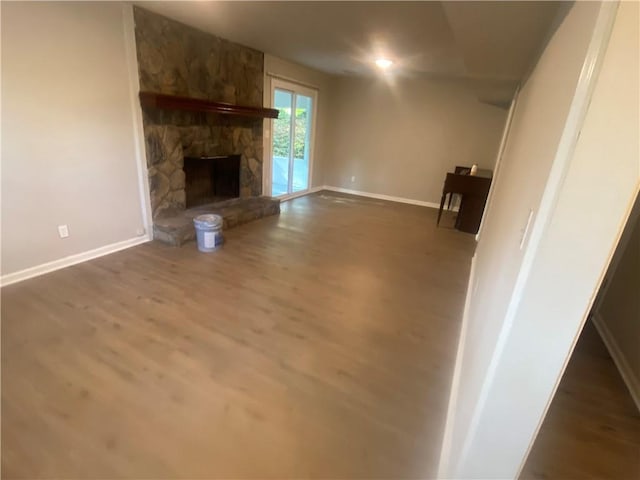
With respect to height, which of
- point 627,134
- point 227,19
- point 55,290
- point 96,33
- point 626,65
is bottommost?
point 55,290

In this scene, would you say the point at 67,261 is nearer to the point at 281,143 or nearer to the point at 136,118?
the point at 136,118

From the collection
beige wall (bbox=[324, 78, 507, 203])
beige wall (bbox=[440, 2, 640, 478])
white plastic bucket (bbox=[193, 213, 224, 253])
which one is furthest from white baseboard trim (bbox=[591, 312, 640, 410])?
beige wall (bbox=[324, 78, 507, 203])

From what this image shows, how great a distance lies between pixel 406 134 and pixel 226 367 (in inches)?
214

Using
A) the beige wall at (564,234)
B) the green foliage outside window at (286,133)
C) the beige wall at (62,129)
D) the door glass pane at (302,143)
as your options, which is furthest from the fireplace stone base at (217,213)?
the beige wall at (564,234)

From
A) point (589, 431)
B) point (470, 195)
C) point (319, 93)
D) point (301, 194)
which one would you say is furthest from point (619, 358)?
point (319, 93)

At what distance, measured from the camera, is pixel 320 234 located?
424cm

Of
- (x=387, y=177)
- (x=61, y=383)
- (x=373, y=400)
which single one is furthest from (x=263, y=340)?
(x=387, y=177)

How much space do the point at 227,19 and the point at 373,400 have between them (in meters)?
3.47

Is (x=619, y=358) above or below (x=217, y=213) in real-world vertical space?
below

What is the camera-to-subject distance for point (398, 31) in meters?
3.06

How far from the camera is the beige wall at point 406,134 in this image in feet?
18.5

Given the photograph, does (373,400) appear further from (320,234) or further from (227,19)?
(227,19)

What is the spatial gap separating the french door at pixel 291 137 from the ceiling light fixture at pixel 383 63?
149 cm

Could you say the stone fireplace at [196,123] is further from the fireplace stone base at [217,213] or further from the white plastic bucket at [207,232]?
the white plastic bucket at [207,232]
